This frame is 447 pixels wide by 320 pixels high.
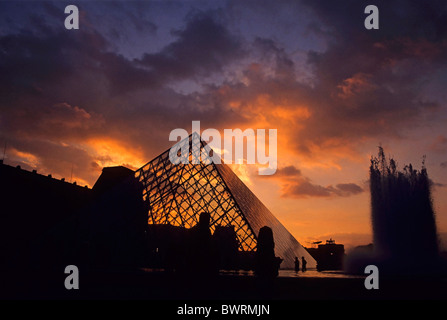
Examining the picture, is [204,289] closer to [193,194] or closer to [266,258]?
[266,258]

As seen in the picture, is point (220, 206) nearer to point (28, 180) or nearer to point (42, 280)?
point (42, 280)

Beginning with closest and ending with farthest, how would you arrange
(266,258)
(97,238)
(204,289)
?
(204,289), (266,258), (97,238)

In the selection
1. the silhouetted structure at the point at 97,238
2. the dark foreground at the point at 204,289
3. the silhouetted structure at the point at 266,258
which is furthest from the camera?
the silhouetted structure at the point at 97,238

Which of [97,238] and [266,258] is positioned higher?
[266,258]

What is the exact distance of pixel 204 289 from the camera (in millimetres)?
9742

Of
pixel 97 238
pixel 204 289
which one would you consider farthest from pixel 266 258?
pixel 97 238

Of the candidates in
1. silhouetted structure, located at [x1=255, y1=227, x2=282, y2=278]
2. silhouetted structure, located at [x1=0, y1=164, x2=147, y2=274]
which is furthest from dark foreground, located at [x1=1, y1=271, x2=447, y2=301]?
silhouetted structure, located at [x1=0, y1=164, x2=147, y2=274]

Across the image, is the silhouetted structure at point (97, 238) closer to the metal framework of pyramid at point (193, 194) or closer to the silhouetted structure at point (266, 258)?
the metal framework of pyramid at point (193, 194)

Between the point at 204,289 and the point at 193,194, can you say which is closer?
the point at 204,289

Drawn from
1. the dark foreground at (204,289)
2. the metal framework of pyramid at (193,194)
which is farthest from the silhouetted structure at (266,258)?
the metal framework of pyramid at (193,194)

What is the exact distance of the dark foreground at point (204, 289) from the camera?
868 centimetres

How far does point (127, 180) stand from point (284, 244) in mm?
9844

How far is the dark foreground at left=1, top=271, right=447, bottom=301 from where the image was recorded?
8.68 metres
